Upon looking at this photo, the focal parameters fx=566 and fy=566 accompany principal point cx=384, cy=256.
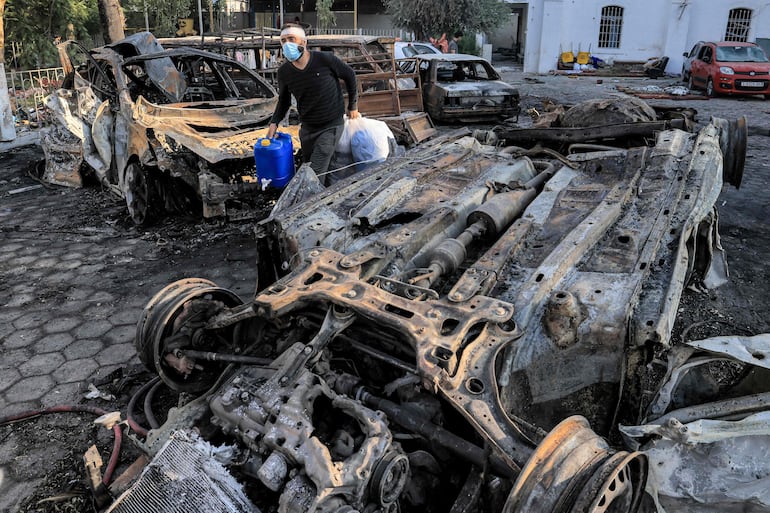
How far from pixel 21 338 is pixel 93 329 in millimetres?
484

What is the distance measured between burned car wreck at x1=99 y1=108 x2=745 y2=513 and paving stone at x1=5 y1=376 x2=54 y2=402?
1139 millimetres

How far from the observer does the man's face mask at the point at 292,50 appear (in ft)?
15.6

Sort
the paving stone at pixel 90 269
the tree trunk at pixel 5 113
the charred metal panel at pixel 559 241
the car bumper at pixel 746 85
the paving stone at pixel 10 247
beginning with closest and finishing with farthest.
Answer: the charred metal panel at pixel 559 241, the paving stone at pixel 90 269, the paving stone at pixel 10 247, the tree trunk at pixel 5 113, the car bumper at pixel 746 85

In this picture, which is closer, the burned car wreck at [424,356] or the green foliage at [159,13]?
the burned car wreck at [424,356]

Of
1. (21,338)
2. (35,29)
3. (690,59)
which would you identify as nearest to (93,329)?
(21,338)

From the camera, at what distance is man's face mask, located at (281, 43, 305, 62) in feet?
15.6

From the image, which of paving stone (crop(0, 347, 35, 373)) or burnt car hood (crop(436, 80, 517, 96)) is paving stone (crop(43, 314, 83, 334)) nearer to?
paving stone (crop(0, 347, 35, 373))

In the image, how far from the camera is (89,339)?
414 centimetres

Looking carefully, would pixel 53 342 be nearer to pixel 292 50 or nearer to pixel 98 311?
pixel 98 311

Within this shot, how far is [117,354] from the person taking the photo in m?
3.94

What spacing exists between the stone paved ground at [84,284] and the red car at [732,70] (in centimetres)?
923

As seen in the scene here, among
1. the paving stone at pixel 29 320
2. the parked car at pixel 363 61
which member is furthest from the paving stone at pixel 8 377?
the parked car at pixel 363 61

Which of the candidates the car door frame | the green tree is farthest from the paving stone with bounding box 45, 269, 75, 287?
the green tree

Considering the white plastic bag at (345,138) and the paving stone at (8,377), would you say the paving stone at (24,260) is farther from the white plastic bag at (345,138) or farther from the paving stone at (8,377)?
the white plastic bag at (345,138)
